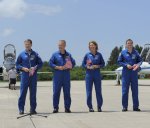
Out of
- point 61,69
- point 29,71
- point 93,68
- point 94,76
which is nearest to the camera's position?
point 29,71

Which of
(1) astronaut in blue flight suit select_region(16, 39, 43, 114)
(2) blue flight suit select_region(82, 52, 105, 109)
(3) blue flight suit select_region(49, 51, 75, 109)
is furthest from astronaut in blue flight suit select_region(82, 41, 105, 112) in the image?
(1) astronaut in blue flight suit select_region(16, 39, 43, 114)

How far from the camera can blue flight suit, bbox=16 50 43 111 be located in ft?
39.0

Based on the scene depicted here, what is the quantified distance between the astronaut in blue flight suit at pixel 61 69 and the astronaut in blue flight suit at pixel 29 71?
1.53 ft

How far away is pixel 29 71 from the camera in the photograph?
464 inches

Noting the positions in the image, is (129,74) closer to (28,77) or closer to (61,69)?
(61,69)

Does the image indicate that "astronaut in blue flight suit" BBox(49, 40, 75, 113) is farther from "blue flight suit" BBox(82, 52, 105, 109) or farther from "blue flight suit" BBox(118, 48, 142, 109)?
"blue flight suit" BBox(118, 48, 142, 109)

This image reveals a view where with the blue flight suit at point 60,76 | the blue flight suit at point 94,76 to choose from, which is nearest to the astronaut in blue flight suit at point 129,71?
the blue flight suit at point 94,76

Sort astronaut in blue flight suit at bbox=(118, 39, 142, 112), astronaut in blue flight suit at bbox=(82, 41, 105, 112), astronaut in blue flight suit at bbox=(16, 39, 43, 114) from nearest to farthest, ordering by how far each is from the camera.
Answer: astronaut in blue flight suit at bbox=(16, 39, 43, 114) → astronaut in blue flight suit at bbox=(82, 41, 105, 112) → astronaut in blue flight suit at bbox=(118, 39, 142, 112)

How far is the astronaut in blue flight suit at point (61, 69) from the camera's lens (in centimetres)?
1214

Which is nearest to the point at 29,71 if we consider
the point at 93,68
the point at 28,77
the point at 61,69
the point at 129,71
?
the point at 28,77

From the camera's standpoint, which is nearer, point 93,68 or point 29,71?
point 29,71

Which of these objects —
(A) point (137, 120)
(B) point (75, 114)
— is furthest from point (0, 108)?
(A) point (137, 120)

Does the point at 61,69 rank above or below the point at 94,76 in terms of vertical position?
above

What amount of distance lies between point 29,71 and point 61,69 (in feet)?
3.00
